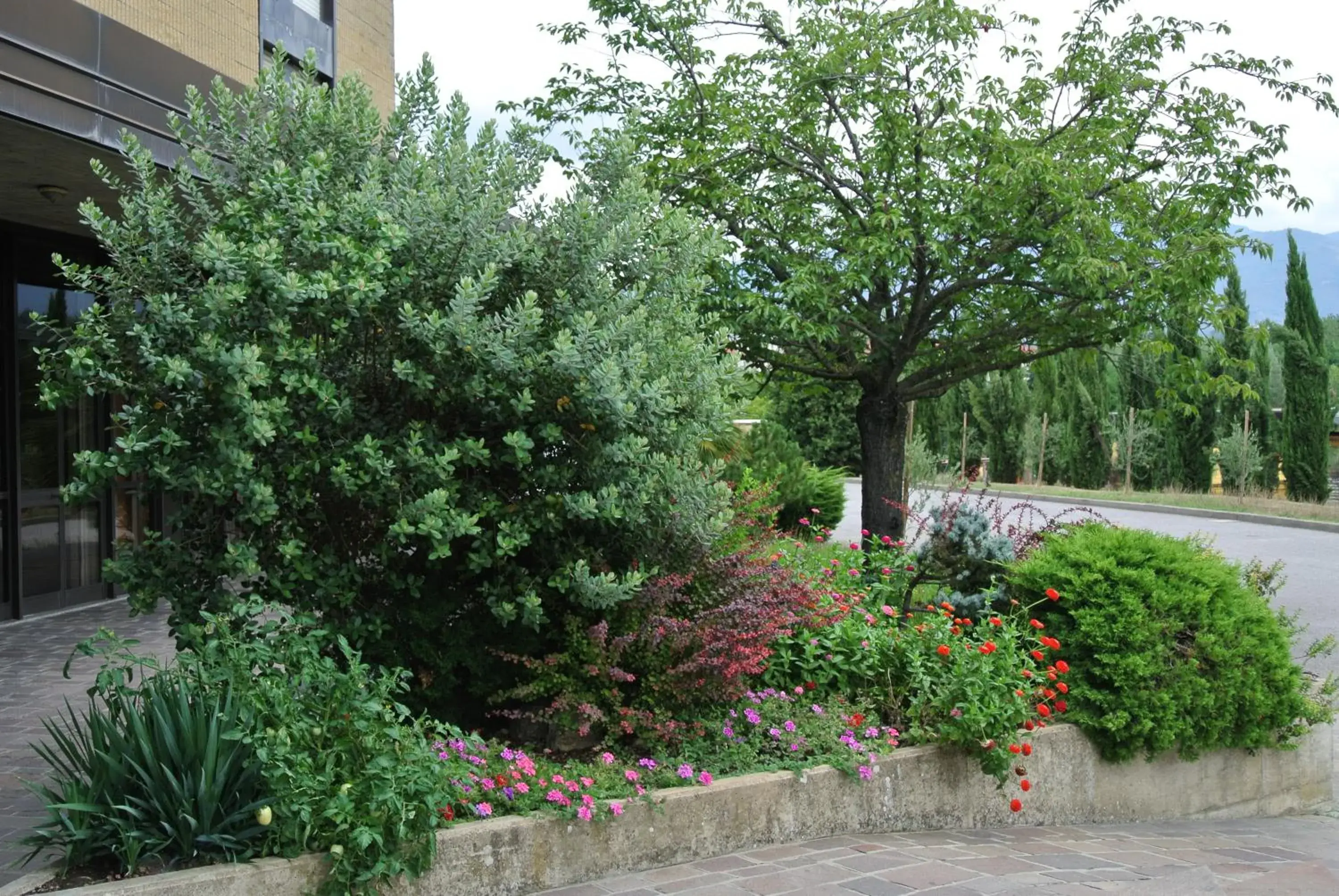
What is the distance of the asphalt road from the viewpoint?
39.6 feet

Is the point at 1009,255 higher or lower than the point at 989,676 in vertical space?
higher

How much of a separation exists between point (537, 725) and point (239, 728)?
1.65 meters

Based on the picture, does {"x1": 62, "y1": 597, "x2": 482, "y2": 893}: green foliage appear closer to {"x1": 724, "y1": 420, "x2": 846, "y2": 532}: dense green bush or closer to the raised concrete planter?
the raised concrete planter

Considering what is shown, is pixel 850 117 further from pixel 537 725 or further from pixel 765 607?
pixel 537 725

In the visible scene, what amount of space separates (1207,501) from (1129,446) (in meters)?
4.09

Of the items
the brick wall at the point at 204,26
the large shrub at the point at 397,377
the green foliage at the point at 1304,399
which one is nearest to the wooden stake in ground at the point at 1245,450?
the green foliage at the point at 1304,399

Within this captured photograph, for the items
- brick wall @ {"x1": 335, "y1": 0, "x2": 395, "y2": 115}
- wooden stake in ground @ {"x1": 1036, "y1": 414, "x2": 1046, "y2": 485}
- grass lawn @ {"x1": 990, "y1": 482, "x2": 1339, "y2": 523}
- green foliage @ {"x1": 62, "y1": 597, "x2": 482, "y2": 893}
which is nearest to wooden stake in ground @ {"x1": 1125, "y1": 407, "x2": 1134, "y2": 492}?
grass lawn @ {"x1": 990, "y1": 482, "x2": 1339, "y2": 523}

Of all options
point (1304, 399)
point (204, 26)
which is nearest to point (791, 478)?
point (204, 26)

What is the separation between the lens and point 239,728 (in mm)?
3783

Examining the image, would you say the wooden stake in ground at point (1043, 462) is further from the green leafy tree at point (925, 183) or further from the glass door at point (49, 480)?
the glass door at point (49, 480)

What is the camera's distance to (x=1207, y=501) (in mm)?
26547

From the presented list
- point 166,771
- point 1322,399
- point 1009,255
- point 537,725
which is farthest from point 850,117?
point 1322,399

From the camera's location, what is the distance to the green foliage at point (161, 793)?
3.68m

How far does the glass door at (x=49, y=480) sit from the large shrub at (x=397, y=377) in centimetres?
617
